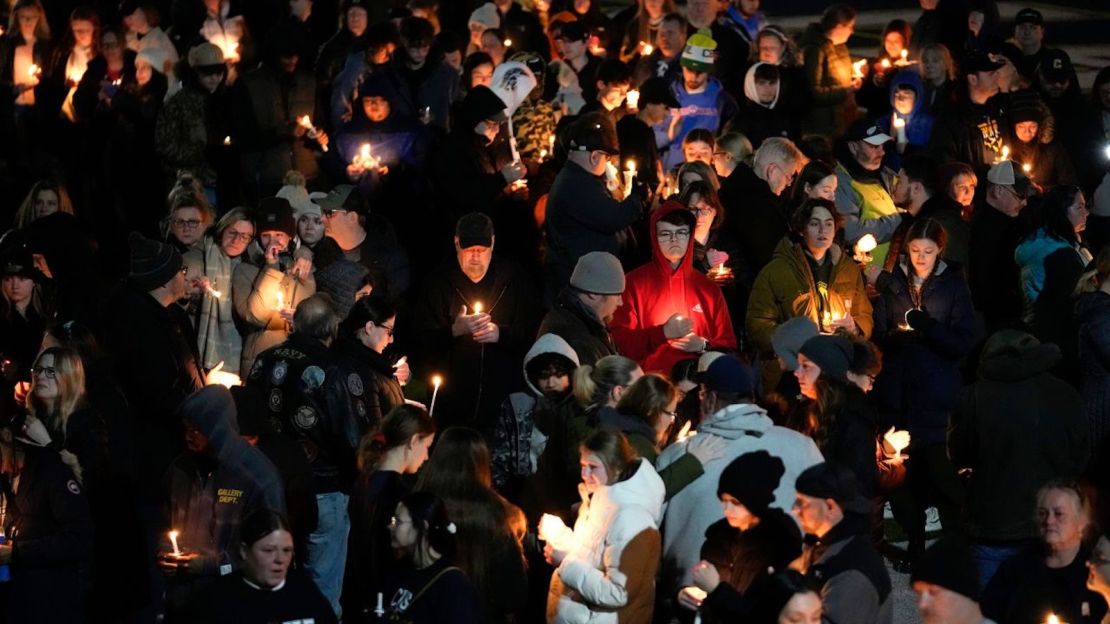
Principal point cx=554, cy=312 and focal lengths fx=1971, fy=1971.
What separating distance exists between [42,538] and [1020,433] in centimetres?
486

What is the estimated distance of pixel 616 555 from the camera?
866cm

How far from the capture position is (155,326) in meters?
11.1

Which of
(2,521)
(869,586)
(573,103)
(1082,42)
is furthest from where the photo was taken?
(1082,42)

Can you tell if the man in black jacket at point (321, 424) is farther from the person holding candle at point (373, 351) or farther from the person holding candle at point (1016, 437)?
the person holding candle at point (1016, 437)

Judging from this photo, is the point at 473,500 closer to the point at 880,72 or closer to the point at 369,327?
the point at 369,327

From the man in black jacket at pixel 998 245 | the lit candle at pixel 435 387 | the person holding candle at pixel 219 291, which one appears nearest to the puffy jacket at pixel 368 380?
the lit candle at pixel 435 387

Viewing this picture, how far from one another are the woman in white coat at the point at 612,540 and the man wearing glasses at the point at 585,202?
12.4ft

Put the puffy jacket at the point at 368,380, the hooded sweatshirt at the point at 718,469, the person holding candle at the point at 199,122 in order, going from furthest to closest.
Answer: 1. the person holding candle at the point at 199,122
2. the puffy jacket at the point at 368,380
3. the hooded sweatshirt at the point at 718,469

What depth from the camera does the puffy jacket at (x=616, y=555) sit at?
8.65 meters

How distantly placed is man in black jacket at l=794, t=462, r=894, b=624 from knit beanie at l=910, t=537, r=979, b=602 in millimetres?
428

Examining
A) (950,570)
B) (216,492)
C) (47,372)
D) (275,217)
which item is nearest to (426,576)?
(216,492)

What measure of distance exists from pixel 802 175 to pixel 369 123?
11.4 ft

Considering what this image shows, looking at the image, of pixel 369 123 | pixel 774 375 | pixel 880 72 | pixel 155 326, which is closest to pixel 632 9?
pixel 880 72

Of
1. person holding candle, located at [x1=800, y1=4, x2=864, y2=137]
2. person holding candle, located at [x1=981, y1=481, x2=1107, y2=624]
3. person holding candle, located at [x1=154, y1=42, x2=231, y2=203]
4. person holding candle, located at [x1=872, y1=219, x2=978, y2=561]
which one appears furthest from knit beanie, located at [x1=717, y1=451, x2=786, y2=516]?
person holding candle, located at [x1=154, y1=42, x2=231, y2=203]
